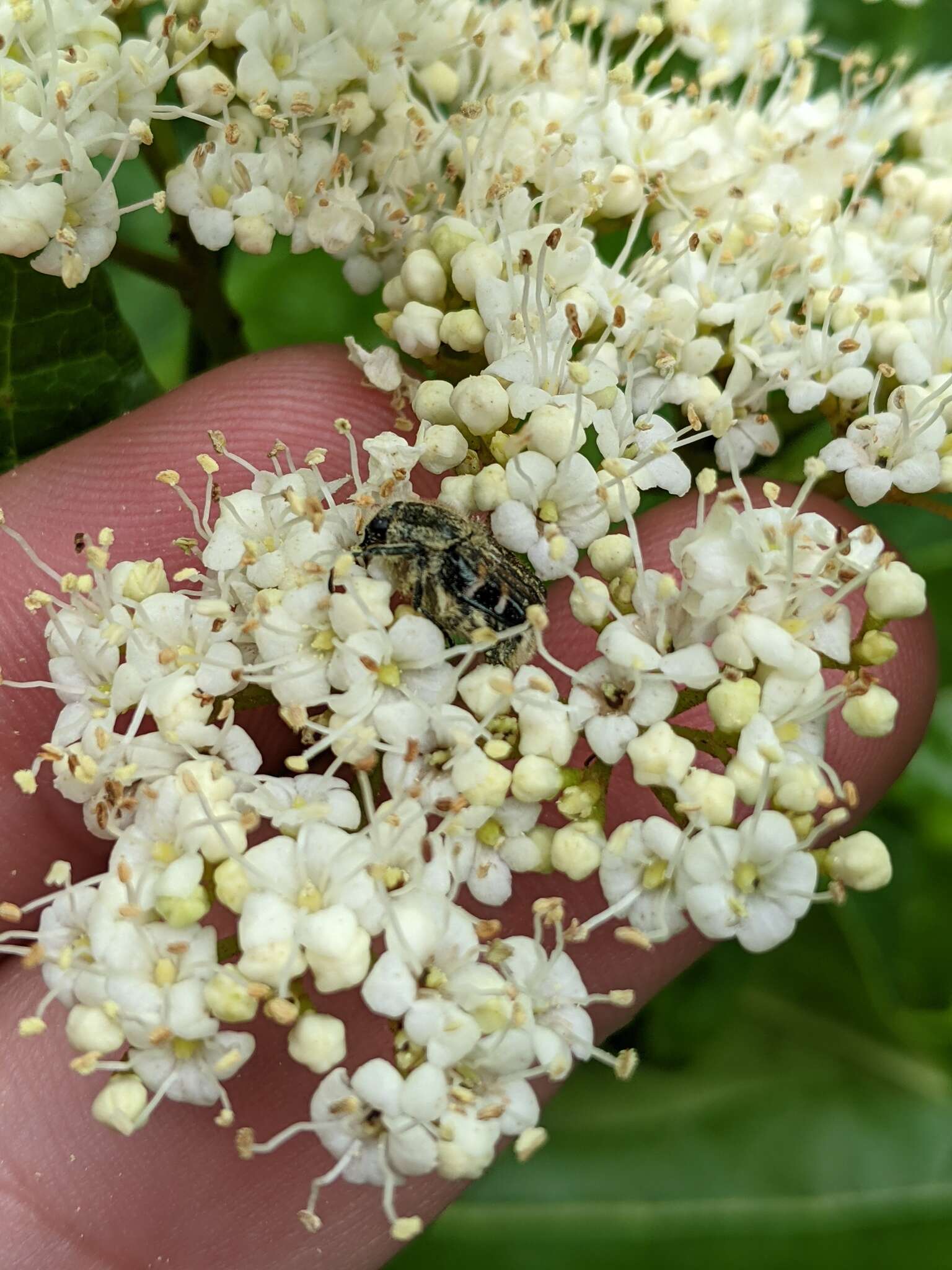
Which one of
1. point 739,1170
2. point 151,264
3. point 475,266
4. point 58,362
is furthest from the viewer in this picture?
point 739,1170

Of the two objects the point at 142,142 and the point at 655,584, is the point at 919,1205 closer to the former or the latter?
the point at 655,584

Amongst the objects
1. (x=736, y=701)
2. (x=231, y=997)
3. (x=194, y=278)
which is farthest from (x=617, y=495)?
(x=194, y=278)

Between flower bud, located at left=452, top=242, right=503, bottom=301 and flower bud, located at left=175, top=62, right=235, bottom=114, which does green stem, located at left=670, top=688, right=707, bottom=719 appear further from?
flower bud, located at left=175, top=62, right=235, bottom=114

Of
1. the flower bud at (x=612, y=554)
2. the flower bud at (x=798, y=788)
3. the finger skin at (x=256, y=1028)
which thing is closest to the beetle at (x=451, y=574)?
the flower bud at (x=612, y=554)

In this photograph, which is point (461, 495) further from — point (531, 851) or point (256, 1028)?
point (256, 1028)

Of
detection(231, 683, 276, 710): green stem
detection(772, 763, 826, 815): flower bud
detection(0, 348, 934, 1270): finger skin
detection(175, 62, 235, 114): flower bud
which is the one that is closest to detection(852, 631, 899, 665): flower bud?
detection(772, 763, 826, 815): flower bud
